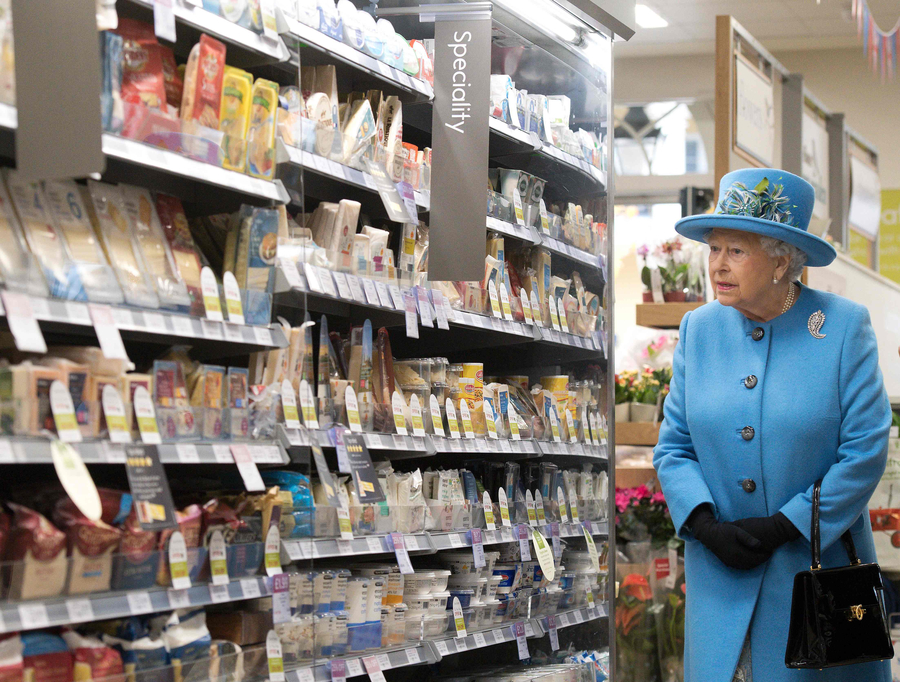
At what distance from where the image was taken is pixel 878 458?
264 cm

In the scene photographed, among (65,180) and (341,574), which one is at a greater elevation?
(65,180)

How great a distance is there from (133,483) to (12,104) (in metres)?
0.77

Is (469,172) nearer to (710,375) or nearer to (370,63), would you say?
(370,63)

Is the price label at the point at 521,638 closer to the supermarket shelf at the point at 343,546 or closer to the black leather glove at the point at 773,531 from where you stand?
the supermarket shelf at the point at 343,546

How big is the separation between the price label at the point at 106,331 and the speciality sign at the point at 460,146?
1.19 metres

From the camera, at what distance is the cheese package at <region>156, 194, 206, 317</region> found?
7.43 ft

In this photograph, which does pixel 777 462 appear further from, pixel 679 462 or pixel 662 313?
pixel 662 313

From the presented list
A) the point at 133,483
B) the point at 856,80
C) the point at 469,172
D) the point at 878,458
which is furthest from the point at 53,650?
the point at 856,80

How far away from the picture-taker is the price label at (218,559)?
87.0 inches

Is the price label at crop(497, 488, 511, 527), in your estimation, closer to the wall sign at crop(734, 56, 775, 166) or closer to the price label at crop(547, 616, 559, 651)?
the price label at crop(547, 616, 559, 651)

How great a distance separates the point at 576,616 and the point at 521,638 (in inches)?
15.3

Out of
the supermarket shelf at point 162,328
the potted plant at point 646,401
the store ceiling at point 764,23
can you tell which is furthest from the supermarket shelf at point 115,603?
the store ceiling at point 764,23

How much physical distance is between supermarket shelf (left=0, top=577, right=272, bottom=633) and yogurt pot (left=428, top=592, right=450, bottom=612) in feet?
2.83

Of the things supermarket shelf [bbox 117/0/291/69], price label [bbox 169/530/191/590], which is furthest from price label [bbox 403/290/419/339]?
price label [bbox 169/530/191/590]
